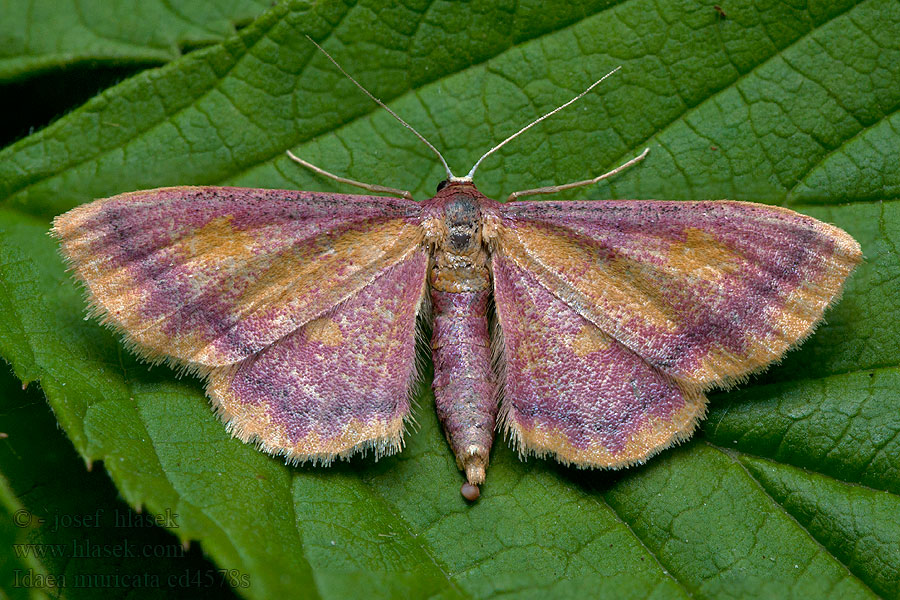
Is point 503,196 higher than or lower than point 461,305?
higher

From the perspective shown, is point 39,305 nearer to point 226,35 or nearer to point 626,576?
point 226,35

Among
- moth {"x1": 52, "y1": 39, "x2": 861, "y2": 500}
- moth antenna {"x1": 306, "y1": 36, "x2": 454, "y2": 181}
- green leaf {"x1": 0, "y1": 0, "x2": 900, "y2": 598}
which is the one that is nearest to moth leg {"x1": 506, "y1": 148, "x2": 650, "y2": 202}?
green leaf {"x1": 0, "y1": 0, "x2": 900, "y2": 598}

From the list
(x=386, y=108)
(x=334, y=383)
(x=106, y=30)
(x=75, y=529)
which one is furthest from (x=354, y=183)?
(x=75, y=529)

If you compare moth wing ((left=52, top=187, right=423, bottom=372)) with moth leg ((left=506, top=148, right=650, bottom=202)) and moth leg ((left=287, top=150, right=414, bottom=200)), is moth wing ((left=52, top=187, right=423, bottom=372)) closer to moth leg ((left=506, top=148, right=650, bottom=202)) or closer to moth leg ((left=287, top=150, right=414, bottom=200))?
moth leg ((left=287, top=150, right=414, bottom=200))

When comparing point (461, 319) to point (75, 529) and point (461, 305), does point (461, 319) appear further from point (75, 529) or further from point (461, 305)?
point (75, 529)

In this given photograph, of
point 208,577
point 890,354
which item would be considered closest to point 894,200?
point 890,354

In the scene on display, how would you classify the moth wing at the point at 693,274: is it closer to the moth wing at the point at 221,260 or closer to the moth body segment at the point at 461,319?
the moth body segment at the point at 461,319

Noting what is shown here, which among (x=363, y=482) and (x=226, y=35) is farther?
(x=226, y=35)
